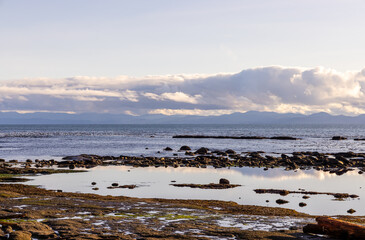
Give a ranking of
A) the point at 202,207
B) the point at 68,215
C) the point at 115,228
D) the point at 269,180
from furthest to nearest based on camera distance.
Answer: the point at 269,180
the point at 202,207
the point at 68,215
the point at 115,228

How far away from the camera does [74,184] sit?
38719 mm

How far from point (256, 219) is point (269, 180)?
20422 millimetres

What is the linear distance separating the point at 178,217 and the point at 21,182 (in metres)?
22.0

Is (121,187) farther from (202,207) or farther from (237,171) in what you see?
(237,171)

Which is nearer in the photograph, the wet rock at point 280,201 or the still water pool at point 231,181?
the wet rock at point 280,201

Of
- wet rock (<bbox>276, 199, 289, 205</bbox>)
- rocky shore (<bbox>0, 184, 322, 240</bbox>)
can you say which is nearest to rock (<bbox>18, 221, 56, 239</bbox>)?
rocky shore (<bbox>0, 184, 322, 240</bbox>)

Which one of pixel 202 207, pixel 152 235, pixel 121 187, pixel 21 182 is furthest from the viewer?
pixel 21 182

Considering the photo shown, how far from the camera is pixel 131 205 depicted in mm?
26641

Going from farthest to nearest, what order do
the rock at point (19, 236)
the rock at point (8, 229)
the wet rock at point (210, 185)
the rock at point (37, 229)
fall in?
the wet rock at point (210, 185) → the rock at point (8, 229) → the rock at point (37, 229) → the rock at point (19, 236)

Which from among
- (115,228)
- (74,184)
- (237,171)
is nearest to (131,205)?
(115,228)

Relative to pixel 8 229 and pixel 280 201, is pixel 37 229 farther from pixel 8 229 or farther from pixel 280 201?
pixel 280 201

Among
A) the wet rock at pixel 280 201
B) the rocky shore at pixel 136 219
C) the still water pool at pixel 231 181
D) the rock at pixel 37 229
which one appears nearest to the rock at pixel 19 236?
the rocky shore at pixel 136 219

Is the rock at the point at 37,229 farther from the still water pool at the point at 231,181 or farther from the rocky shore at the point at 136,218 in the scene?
the still water pool at the point at 231,181

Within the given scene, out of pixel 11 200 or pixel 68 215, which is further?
pixel 11 200
